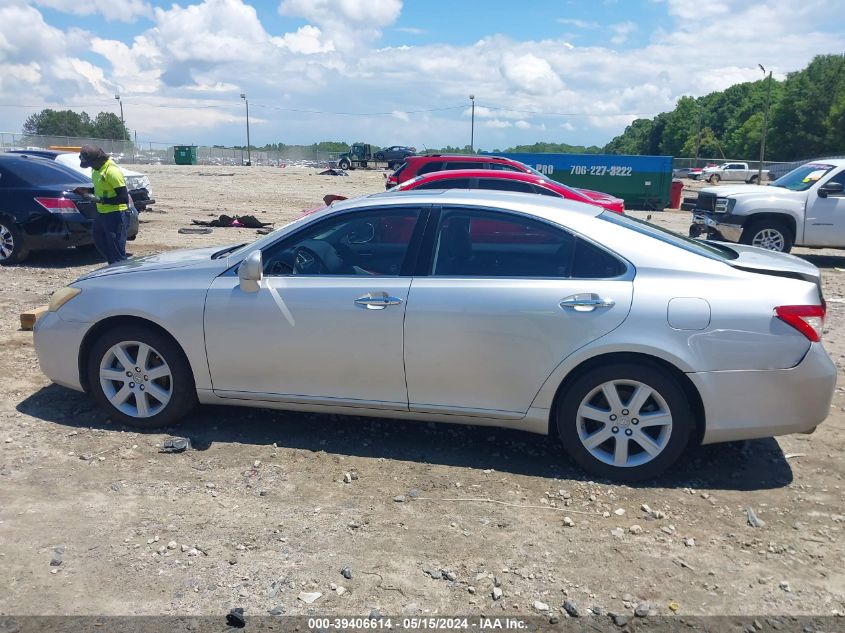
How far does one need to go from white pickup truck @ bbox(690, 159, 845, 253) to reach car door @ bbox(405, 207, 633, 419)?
31.0ft

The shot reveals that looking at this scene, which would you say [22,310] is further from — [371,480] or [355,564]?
[355,564]

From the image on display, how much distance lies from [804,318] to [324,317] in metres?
2.79

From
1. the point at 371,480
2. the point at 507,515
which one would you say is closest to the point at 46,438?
the point at 371,480

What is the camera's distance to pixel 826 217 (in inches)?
494

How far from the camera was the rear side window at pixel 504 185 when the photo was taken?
12.1m

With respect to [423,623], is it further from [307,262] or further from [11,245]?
[11,245]

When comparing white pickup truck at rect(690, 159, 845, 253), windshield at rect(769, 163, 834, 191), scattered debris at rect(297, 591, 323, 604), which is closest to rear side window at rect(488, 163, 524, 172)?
white pickup truck at rect(690, 159, 845, 253)

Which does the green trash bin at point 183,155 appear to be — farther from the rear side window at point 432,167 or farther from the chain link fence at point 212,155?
the rear side window at point 432,167

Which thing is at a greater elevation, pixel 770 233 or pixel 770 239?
pixel 770 233

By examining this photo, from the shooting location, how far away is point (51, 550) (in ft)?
11.9

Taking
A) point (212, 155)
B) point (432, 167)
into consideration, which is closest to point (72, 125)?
point (212, 155)

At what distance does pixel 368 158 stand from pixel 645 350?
54.9 m

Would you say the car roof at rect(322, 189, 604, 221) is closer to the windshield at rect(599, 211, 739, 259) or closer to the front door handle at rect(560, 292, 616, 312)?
the windshield at rect(599, 211, 739, 259)

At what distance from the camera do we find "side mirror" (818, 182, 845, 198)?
1249 cm
